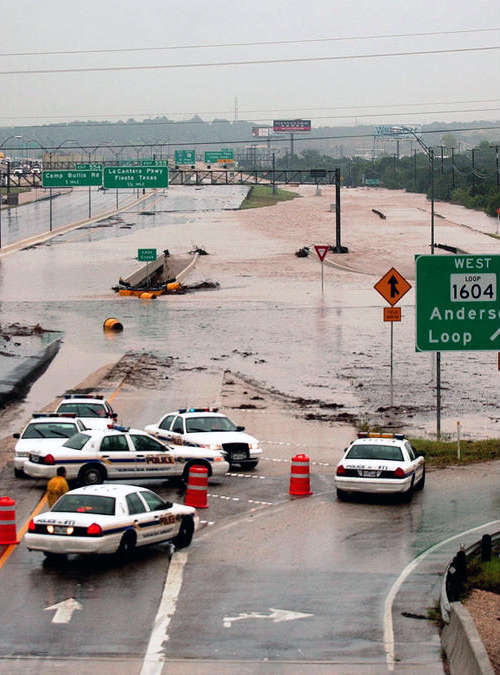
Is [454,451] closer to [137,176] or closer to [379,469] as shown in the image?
[379,469]

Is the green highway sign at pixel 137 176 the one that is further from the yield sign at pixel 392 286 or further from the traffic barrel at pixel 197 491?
the traffic barrel at pixel 197 491

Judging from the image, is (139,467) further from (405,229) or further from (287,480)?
(405,229)

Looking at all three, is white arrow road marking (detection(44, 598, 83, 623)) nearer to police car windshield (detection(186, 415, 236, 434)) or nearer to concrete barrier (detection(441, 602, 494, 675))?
concrete barrier (detection(441, 602, 494, 675))

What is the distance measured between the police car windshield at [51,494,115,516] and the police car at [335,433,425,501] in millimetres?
6460

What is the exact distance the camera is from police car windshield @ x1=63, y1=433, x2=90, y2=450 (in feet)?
82.2

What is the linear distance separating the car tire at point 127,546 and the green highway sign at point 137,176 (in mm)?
83805

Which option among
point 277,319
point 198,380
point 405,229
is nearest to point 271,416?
point 198,380

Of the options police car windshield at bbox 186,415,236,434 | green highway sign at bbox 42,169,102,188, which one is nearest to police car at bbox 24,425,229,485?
police car windshield at bbox 186,415,236,434

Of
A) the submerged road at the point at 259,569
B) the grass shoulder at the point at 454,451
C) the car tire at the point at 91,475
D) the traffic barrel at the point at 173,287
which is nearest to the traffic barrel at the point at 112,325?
the submerged road at the point at 259,569

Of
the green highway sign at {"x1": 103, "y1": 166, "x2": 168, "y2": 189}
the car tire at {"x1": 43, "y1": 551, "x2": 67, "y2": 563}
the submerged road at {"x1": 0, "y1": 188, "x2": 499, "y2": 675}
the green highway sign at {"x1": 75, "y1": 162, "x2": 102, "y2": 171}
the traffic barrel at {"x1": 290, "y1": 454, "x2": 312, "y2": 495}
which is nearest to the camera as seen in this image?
the submerged road at {"x1": 0, "y1": 188, "x2": 499, "y2": 675}

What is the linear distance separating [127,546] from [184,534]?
5.12 feet

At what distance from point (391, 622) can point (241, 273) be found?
248 feet

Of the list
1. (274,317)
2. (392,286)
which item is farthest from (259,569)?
(274,317)

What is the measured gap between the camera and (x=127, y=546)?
19.0m
